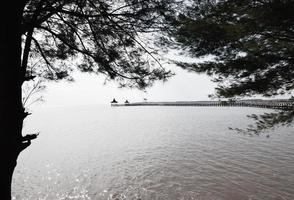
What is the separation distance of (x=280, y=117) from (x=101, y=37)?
23.5 ft

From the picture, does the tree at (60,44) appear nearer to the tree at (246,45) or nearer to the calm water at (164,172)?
the tree at (246,45)

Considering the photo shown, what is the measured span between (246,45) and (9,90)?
7172 mm

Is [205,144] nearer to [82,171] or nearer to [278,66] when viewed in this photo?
[82,171]

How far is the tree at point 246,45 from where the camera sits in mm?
6816

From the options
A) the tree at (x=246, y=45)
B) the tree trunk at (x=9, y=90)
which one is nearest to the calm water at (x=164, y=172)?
the tree at (x=246, y=45)

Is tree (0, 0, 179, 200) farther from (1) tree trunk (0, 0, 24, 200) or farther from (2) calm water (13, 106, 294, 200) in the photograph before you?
(2) calm water (13, 106, 294, 200)

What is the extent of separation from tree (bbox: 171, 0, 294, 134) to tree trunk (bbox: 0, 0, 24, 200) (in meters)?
4.02

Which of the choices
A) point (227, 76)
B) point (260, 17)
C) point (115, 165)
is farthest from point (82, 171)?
point (260, 17)

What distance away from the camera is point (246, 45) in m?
8.07

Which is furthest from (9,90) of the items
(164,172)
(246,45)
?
(164,172)

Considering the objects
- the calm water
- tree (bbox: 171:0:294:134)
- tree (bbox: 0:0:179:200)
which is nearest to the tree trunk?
tree (bbox: 0:0:179:200)

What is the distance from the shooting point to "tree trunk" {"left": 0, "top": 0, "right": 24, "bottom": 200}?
10.2ft

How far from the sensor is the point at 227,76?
9.00m

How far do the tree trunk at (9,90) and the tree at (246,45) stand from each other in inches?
158
